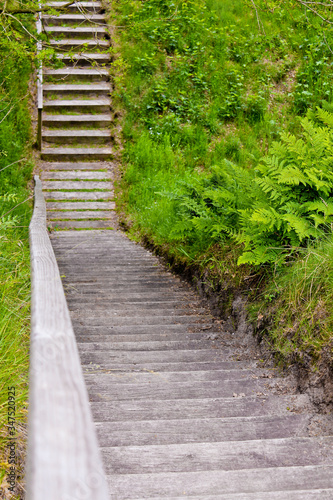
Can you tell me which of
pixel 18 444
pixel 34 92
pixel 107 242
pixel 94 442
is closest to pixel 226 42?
pixel 34 92

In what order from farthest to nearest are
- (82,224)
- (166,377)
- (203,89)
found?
(203,89), (82,224), (166,377)

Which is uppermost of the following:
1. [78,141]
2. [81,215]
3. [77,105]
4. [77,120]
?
[77,105]

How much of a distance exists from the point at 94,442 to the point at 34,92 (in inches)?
500

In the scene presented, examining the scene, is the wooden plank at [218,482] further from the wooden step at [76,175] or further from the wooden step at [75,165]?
the wooden step at [75,165]

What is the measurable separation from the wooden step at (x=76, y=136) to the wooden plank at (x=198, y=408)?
969 cm

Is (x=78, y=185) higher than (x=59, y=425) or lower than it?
lower

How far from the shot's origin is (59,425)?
3.25 feet

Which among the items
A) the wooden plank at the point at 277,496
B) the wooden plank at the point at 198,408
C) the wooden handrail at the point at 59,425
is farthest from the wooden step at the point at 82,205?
the wooden handrail at the point at 59,425

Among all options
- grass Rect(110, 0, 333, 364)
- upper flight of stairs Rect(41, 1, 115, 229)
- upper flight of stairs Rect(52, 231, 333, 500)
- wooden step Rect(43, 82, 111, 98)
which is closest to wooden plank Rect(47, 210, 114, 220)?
upper flight of stairs Rect(41, 1, 115, 229)

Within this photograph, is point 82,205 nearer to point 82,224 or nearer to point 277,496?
point 82,224

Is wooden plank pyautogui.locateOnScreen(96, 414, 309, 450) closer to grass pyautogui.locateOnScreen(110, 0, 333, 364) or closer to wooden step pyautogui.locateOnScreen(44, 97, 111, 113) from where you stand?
grass pyautogui.locateOnScreen(110, 0, 333, 364)

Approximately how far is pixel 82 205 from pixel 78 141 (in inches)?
77.0

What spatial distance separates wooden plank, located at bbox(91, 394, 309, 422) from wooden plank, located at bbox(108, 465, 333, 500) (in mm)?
655

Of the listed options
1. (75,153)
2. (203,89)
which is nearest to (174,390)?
(75,153)
